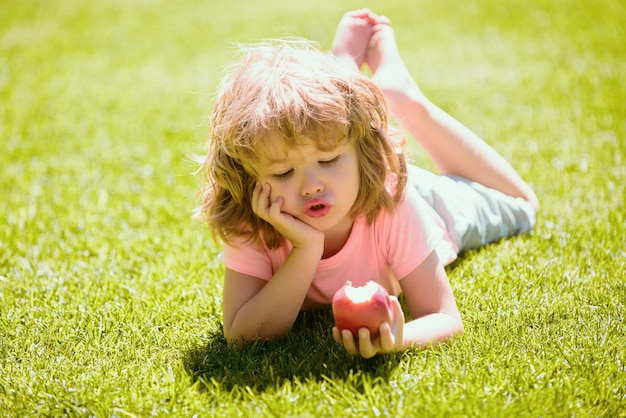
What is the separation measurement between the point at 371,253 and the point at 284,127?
2.45ft

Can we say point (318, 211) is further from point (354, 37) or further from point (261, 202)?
point (354, 37)

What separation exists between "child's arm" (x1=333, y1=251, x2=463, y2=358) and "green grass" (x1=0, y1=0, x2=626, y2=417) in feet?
0.23

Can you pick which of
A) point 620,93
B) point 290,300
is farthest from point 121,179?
point 620,93

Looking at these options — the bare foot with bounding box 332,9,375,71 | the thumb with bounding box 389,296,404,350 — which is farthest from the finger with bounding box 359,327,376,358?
the bare foot with bounding box 332,9,375,71

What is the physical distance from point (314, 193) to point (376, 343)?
22.9 inches

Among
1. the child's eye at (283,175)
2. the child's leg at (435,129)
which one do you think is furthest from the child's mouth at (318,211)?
the child's leg at (435,129)

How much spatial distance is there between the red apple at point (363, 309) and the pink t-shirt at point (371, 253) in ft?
1.56

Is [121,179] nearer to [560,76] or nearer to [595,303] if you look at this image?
[595,303]

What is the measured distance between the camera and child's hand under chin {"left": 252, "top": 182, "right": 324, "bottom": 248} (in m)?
2.68

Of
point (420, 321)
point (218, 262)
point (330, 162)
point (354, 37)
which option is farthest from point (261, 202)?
point (354, 37)

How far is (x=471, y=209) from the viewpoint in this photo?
145 inches

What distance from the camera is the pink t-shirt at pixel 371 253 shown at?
115 inches

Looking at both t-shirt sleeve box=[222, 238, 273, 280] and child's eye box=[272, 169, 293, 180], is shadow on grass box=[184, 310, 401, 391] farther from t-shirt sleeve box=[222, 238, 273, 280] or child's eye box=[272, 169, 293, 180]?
child's eye box=[272, 169, 293, 180]

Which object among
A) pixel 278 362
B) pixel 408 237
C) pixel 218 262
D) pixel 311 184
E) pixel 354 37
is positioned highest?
pixel 354 37
